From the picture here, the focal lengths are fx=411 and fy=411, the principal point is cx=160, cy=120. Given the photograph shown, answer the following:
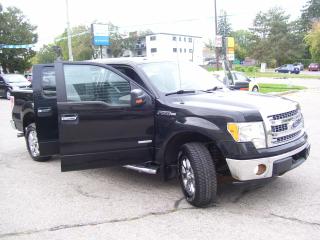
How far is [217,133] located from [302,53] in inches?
3061

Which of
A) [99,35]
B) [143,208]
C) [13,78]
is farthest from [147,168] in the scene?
[99,35]

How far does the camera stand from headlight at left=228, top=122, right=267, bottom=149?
4.56 m

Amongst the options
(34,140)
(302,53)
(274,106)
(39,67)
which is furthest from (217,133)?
(302,53)

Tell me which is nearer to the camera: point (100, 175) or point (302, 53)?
point (100, 175)

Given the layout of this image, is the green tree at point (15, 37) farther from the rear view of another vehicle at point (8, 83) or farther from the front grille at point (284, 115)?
the front grille at point (284, 115)

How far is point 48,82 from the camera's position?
661 cm

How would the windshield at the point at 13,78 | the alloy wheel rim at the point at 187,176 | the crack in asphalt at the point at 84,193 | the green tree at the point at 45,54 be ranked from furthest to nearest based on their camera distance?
the green tree at the point at 45,54 < the windshield at the point at 13,78 < the crack in asphalt at the point at 84,193 < the alloy wheel rim at the point at 187,176

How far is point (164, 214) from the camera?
4.78 m

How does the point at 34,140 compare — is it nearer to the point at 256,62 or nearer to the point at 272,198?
the point at 272,198

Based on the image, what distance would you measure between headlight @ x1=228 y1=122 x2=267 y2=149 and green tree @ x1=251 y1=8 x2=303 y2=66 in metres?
74.3

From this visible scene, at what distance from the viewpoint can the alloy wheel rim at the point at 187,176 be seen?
495cm

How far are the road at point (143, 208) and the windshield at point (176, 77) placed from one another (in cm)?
140

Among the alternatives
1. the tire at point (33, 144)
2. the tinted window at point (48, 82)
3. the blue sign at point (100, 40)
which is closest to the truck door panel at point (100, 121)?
the tinted window at point (48, 82)

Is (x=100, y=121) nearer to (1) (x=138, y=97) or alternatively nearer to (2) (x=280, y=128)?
(1) (x=138, y=97)
